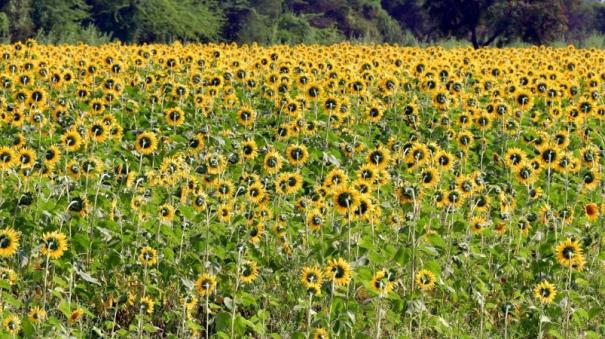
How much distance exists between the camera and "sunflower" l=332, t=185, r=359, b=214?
220 inches

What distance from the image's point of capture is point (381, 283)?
4.88 m

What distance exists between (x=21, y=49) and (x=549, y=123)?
8739mm

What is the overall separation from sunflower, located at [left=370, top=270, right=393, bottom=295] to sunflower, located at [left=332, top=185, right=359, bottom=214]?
0.55m

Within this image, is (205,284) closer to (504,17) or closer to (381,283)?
(381,283)

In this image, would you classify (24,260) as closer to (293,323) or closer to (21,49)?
(293,323)

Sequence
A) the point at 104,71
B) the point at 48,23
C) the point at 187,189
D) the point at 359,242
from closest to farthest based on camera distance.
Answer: the point at 359,242 < the point at 187,189 < the point at 104,71 < the point at 48,23

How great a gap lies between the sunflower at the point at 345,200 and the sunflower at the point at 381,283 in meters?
0.55

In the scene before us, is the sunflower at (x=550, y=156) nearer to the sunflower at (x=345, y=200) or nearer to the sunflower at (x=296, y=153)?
the sunflower at (x=296, y=153)

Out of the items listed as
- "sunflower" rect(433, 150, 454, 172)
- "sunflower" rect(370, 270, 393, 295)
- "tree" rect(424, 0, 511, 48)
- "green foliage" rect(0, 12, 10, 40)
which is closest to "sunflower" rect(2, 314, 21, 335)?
"sunflower" rect(370, 270, 393, 295)

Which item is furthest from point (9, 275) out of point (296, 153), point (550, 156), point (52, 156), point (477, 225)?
point (550, 156)

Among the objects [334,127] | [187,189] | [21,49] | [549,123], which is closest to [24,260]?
[187,189]

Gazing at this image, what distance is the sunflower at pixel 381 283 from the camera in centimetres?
492

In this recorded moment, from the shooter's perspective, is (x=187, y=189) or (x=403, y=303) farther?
(x=187, y=189)

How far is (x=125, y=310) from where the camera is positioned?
6.05m
